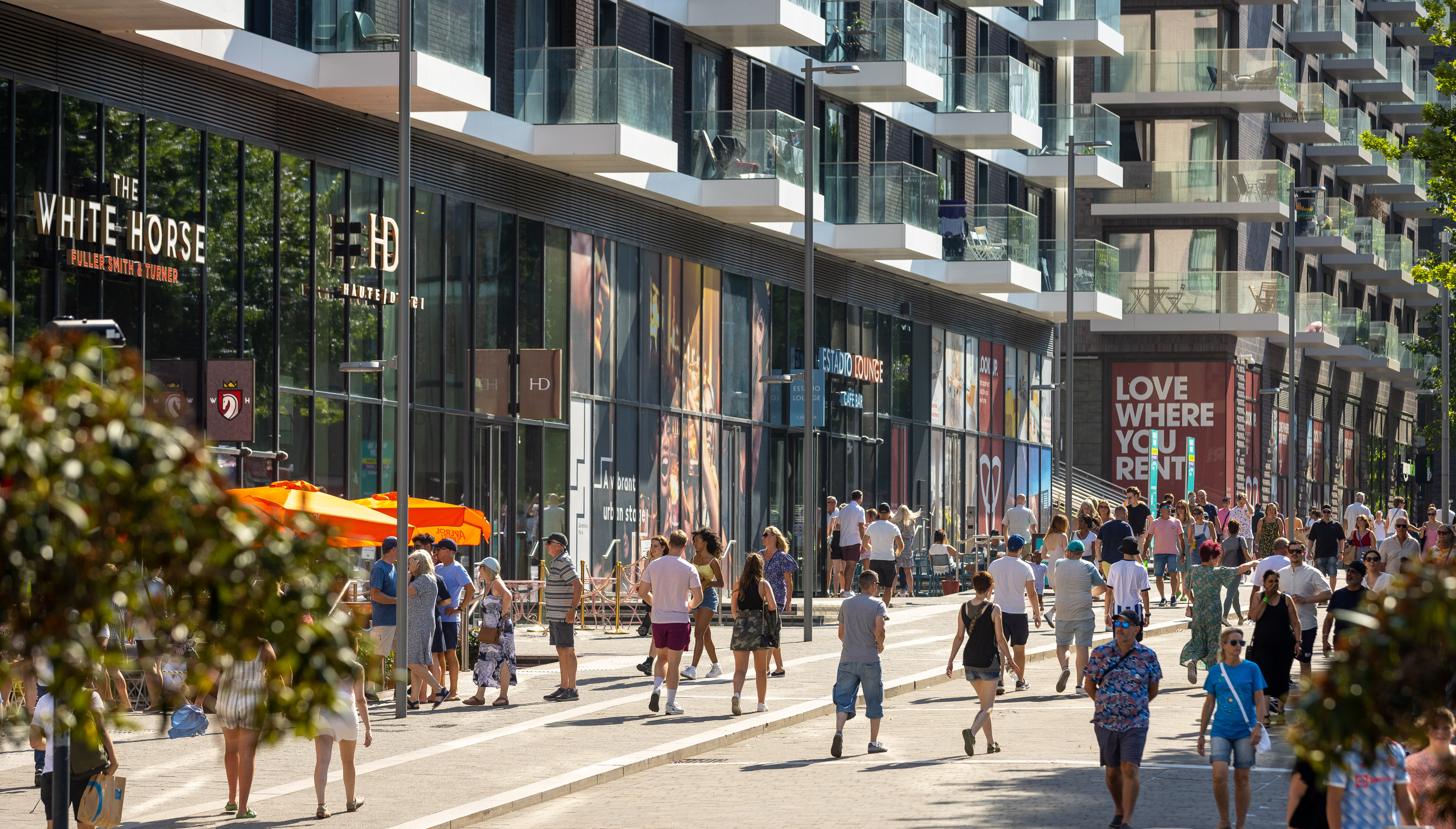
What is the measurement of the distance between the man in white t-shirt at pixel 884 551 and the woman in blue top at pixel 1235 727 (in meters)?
18.7

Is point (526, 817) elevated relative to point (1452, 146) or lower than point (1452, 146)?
lower

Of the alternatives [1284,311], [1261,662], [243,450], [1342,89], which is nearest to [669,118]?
[243,450]

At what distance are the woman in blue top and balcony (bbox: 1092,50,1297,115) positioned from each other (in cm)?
5135

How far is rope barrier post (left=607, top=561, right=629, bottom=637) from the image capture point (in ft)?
96.1

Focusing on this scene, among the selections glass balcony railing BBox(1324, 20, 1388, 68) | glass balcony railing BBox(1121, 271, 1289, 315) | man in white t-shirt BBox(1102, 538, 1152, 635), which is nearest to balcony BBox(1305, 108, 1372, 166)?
glass balcony railing BBox(1324, 20, 1388, 68)

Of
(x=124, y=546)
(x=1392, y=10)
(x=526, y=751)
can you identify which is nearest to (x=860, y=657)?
(x=526, y=751)

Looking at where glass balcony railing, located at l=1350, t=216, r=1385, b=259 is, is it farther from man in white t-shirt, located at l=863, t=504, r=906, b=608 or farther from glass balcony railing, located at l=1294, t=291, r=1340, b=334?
man in white t-shirt, located at l=863, t=504, r=906, b=608

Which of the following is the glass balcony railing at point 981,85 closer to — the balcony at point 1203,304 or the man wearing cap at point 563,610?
the balcony at point 1203,304

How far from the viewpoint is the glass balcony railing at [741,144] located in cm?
3434

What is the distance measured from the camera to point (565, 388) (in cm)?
3153

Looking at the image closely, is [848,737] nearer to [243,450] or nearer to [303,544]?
[243,450]

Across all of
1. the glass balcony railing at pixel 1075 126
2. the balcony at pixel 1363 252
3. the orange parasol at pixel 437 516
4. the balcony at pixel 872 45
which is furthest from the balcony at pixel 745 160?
the balcony at pixel 1363 252

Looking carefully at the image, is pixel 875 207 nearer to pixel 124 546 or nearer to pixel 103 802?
pixel 103 802

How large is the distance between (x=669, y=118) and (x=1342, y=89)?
183ft
